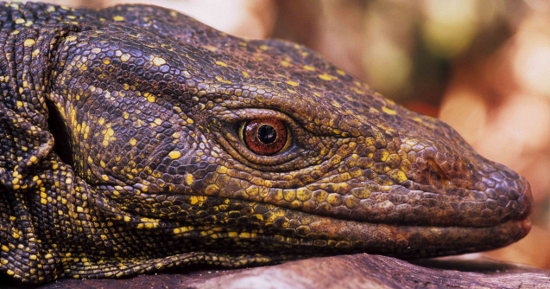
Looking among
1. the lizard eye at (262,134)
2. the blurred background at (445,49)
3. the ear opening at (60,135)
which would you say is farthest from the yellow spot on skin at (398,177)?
the blurred background at (445,49)

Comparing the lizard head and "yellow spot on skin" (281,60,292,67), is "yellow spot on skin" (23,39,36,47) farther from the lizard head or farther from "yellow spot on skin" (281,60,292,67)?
"yellow spot on skin" (281,60,292,67)

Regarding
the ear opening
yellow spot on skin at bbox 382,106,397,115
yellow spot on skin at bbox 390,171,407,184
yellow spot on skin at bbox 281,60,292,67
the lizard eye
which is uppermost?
yellow spot on skin at bbox 382,106,397,115

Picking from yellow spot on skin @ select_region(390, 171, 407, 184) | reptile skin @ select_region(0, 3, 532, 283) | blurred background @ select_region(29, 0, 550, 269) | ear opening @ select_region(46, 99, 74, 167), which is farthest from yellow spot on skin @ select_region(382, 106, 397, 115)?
blurred background @ select_region(29, 0, 550, 269)

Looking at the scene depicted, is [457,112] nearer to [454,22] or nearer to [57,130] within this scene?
[454,22]

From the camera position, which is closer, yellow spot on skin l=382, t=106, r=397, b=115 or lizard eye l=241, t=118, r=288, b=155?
Answer: lizard eye l=241, t=118, r=288, b=155

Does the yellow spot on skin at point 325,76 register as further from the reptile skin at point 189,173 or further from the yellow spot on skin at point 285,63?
the reptile skin at point 189,173

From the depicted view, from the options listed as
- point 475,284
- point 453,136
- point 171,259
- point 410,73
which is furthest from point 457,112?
point 171,259

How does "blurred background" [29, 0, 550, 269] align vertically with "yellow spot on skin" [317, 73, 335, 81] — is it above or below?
above

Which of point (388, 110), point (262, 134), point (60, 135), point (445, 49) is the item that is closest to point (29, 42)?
Result: point (60, 135)
